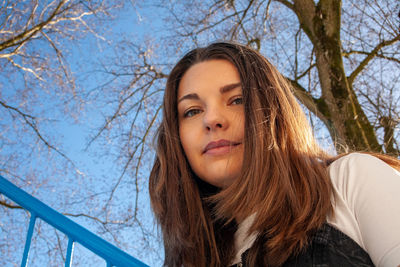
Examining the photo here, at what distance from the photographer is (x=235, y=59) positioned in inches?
60.3

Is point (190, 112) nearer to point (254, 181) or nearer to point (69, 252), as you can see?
point (254, 181)

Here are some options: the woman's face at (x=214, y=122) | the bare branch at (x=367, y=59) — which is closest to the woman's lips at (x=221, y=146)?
the woman's face at (x=214, y=122)

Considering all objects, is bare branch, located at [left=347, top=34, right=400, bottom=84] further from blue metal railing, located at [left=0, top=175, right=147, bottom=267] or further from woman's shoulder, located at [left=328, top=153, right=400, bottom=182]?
blue metal railing, located at [left=0, top=175, right=147, bottom=267]

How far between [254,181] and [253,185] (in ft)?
0.05

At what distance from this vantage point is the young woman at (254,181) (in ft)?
3.62

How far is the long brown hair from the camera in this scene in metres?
1.22

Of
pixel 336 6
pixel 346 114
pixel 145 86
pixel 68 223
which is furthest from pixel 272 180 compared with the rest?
pixel 145 86

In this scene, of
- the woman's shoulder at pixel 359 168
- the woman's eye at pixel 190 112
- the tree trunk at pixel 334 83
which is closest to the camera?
the woman's shoulder at pixel 359 168

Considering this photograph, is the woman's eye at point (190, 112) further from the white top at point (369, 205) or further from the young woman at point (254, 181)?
the white top at point (369, 205)

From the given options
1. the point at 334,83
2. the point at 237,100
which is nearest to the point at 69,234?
the point at 237,100

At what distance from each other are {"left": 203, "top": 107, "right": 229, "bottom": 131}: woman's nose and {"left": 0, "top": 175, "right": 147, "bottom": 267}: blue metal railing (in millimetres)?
591

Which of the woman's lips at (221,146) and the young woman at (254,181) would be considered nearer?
the young woman at (254,181)

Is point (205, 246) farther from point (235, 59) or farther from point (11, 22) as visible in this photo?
point (11, 22)

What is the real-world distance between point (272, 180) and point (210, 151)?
0.89 feet
